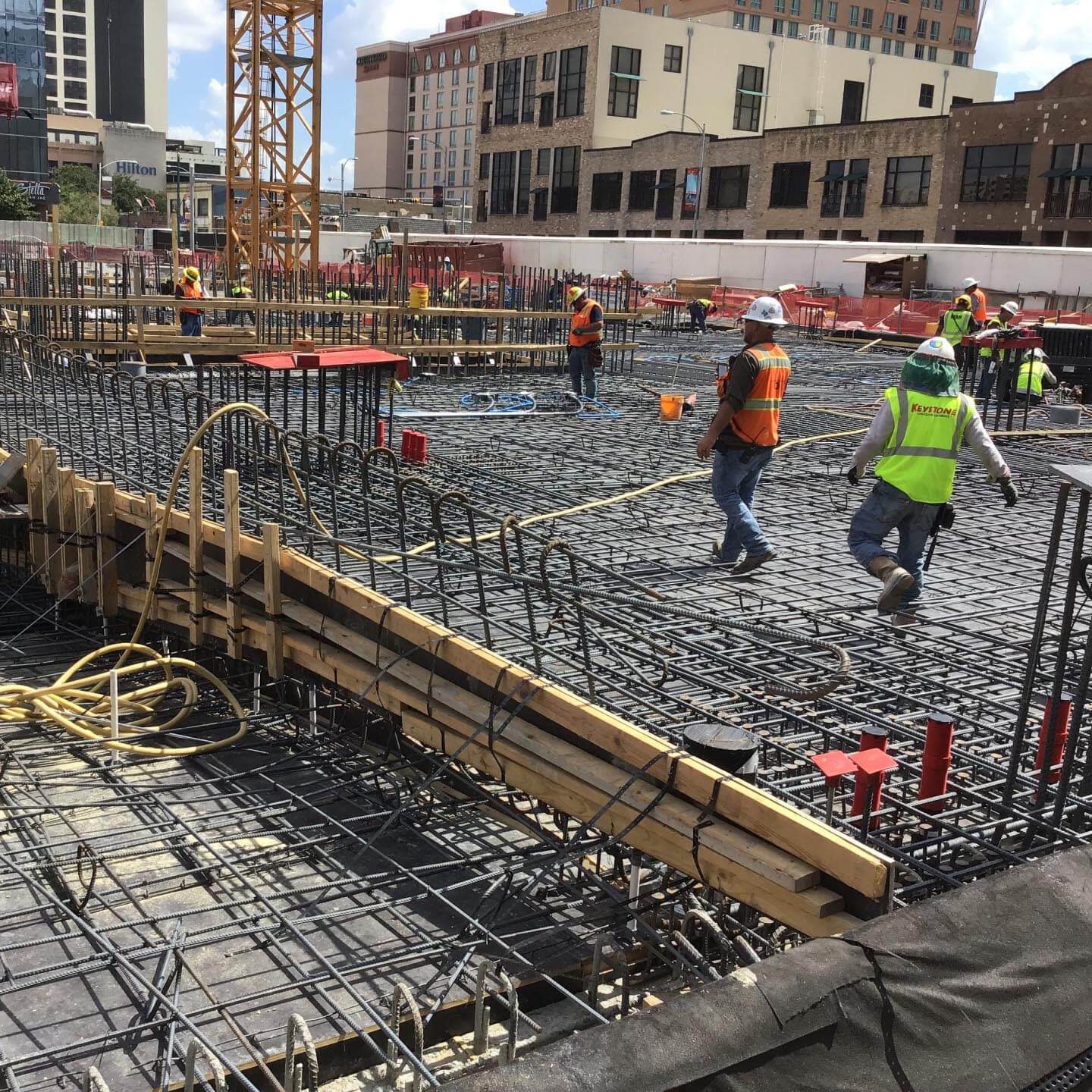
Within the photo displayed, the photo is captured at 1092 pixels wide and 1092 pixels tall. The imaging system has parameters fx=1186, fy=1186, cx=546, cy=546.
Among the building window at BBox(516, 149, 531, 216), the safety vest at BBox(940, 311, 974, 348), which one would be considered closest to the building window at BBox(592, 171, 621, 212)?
Result: the building window at BBox(516, 149, 531, 216)

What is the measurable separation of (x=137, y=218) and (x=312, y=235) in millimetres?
43431

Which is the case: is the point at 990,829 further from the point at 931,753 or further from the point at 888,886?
the point at 888,886

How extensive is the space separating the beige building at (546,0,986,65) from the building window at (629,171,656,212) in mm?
27431

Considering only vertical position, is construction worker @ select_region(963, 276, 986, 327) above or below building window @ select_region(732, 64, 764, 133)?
below

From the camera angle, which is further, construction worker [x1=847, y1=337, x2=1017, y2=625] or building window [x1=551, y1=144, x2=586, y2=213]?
building window [x1=551, y1=144, x2=586, y2=213]

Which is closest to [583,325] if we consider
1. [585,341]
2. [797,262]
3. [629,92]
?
[585,341]

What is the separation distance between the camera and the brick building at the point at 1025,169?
4541 centimetres

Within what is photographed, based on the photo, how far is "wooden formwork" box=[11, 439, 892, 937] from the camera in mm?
4320

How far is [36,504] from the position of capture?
9.62 metres

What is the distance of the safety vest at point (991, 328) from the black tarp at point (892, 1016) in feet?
40.9

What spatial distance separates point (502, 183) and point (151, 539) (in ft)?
224

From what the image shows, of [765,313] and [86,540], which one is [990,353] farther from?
[86,540]

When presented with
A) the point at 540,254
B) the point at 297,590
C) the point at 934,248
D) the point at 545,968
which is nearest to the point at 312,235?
the point at 540,254

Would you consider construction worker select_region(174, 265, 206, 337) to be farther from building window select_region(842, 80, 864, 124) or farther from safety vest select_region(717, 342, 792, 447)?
building window select_region(842, 80, 864, 124)
